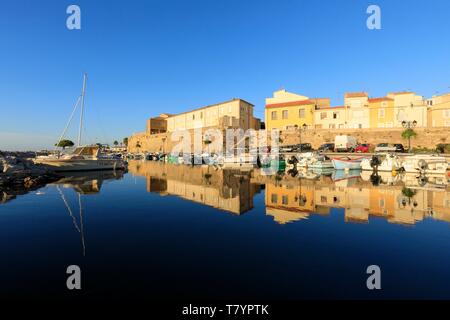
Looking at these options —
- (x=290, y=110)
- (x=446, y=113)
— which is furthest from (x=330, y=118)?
(x=446, y=113)

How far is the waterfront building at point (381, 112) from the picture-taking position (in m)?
43.9

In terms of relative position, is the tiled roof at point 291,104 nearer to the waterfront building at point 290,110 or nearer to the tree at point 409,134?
the waterfront building at point 290,110

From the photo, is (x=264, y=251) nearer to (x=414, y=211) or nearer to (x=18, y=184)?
(x=414, y=211)

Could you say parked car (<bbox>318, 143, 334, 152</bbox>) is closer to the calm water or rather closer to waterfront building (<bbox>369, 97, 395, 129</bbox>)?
waterfront building (<bbox>369, 97, 395, 129</bbox>)

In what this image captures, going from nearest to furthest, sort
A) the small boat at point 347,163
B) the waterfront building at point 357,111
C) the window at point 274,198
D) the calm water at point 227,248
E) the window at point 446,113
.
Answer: the calm water at point 227,248 < the window at point 274,198 < the small boat at point 347,163 < the window at point 446,113 < the waterfront building at point 357,111

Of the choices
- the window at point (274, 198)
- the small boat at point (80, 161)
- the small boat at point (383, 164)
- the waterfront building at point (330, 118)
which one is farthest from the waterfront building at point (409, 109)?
the small boat at point (80, 161)

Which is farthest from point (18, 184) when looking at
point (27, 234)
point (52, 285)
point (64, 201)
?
point (52, 285)

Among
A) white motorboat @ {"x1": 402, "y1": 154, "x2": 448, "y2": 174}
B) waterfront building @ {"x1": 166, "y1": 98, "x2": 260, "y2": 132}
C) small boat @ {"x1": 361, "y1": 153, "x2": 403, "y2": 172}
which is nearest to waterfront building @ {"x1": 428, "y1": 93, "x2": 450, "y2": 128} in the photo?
white motorboat @ {"x1": 402, "y1": 154, "x2": 448, "y2": 174}

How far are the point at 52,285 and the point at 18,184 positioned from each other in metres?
18.4

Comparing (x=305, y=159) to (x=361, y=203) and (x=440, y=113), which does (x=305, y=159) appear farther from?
(x=440, y=113)

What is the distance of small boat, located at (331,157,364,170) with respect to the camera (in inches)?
1188

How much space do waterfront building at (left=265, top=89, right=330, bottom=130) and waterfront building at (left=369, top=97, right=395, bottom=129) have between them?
974 cm

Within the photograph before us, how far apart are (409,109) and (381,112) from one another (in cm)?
399

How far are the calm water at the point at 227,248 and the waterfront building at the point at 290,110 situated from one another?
38706 mm
